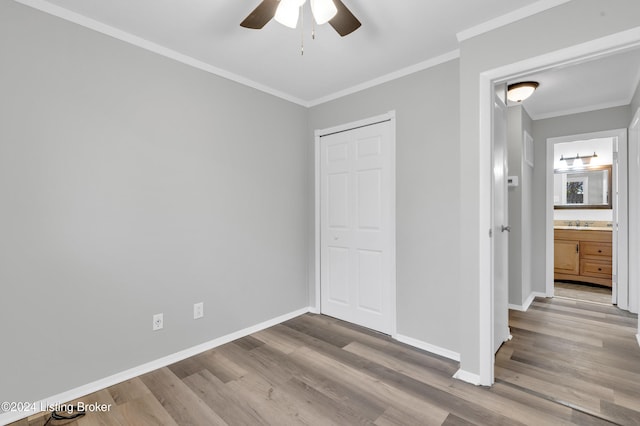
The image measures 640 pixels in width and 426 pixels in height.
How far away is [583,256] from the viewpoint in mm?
4625

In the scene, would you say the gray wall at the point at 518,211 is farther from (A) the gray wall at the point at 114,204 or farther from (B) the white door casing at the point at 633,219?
(A) the gray wall at the point at 114,204

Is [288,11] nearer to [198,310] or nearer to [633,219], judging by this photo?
[198,310]

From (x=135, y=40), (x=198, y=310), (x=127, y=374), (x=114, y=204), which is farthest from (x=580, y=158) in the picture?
(x=127, y=374)

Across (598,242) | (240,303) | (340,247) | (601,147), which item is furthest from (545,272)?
(240,303)

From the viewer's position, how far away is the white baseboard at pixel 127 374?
179cm

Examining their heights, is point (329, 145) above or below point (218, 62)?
below

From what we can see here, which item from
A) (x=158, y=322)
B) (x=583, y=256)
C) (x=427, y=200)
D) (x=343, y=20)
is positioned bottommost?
(x=158, y=322)

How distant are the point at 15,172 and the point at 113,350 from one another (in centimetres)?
129

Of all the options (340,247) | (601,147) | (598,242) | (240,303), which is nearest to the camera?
(240,303)

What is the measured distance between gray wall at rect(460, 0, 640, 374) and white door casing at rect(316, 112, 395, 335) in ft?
2.50

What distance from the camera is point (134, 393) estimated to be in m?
2.02

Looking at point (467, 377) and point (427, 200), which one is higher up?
point (427, 200)

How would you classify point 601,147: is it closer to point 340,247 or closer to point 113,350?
point 340,247

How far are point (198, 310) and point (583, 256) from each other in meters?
5.40
